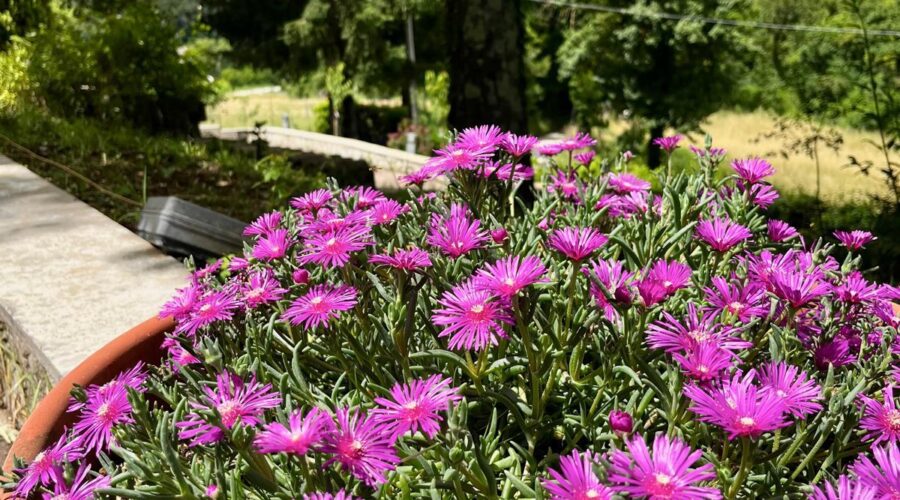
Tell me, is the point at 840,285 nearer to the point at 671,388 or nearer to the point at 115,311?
the point at 671,388

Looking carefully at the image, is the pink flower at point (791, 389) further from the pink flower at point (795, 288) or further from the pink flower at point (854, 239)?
the pink flower at point (854, 239)

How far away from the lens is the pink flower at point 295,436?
688 mm

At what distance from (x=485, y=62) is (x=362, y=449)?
3.89 meters

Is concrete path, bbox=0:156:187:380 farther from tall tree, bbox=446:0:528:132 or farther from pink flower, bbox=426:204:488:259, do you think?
tall tree, bbox=446:0:528:132

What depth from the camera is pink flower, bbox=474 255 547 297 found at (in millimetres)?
789

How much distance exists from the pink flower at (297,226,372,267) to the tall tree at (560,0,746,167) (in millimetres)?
17984

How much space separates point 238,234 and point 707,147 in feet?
5.63

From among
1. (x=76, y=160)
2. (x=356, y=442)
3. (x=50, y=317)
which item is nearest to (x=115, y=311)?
(x=50, y=317)

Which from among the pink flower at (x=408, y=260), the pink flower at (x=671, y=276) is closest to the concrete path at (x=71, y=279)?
the pink flower at (x=408, y=260)

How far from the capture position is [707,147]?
4.76ft

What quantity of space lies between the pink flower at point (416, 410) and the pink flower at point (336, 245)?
0.81ft

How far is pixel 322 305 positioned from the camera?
3.13 ft

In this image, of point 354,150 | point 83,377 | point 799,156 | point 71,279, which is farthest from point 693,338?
point 799,156

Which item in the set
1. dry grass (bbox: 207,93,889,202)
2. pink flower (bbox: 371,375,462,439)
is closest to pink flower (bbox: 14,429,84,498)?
pink flower (bbox: 371,375,462,439)
